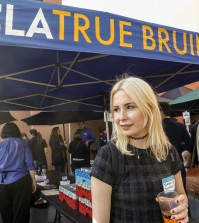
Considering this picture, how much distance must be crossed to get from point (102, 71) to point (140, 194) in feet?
10.5

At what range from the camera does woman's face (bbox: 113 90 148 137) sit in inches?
56.5

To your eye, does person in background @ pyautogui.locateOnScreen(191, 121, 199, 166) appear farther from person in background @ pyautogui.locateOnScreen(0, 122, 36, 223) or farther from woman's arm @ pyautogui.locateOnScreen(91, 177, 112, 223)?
woman's arm @ pyautogui.locateOnScreen(91, 177, 112, 223)

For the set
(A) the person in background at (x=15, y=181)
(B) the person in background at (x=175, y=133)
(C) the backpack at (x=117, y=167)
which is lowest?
(A) the person in background at (x=15, y=181)

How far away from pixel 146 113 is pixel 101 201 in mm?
529

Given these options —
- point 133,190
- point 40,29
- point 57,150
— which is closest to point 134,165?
point 133,190

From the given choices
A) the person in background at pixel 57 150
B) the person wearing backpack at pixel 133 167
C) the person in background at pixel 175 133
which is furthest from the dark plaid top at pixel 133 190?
the person in background at pixel 57 150

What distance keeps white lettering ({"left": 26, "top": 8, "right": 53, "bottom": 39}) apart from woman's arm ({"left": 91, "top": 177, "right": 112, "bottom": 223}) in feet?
4.37

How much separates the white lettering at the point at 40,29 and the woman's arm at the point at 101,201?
4.37ft

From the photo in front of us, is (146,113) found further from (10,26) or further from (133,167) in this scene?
(10,26)

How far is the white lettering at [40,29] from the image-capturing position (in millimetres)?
2088

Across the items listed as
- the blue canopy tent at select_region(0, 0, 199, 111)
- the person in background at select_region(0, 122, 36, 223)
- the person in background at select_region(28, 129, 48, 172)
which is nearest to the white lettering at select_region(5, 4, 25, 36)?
the blue canopy tent at select_region(0, 0, 199, 111)

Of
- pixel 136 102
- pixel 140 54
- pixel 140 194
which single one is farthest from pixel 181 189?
pixel 140 54

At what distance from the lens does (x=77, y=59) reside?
365 cm

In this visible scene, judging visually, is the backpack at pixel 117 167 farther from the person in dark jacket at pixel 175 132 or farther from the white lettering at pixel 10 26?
the person in dark jacket at pixel 175 132
